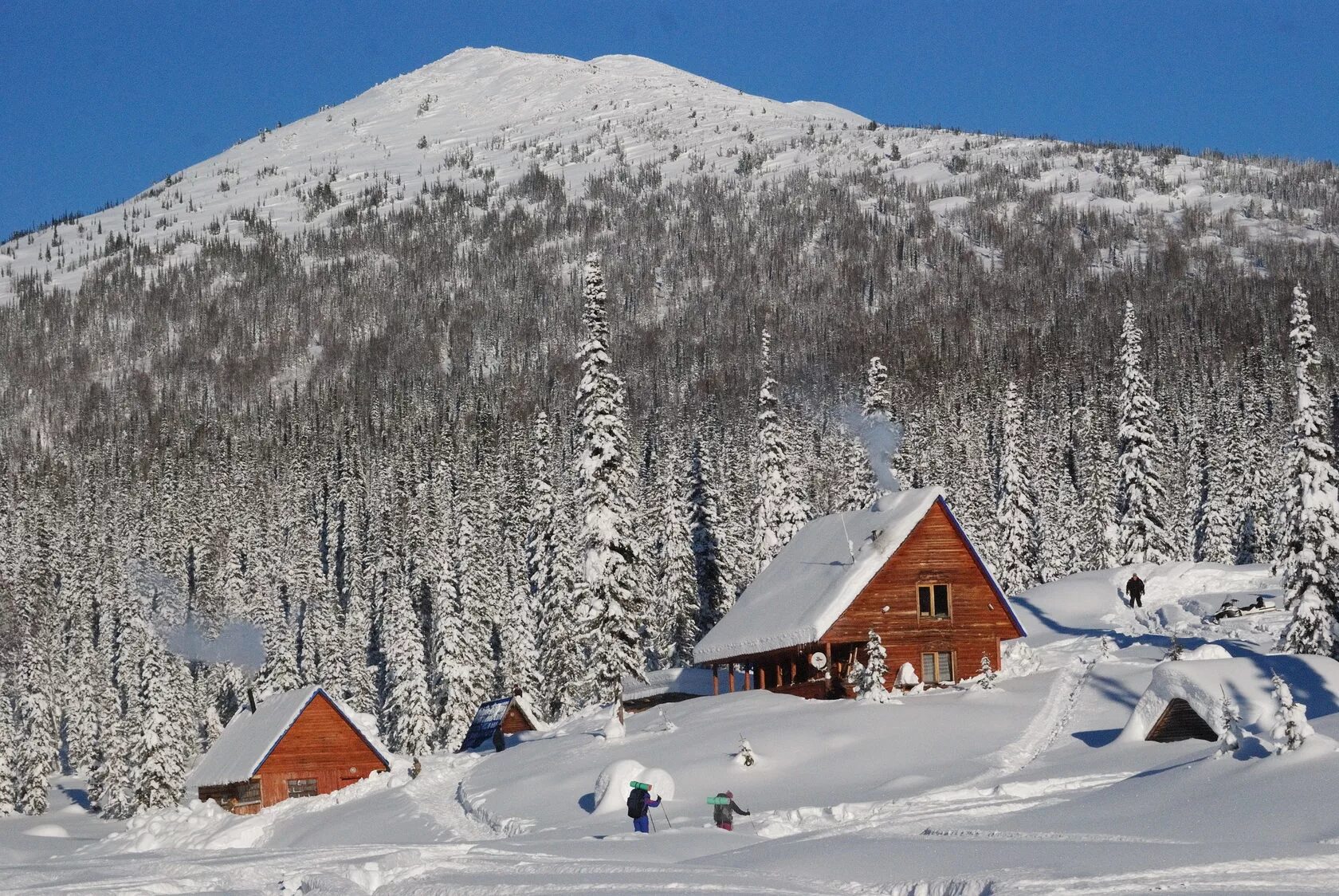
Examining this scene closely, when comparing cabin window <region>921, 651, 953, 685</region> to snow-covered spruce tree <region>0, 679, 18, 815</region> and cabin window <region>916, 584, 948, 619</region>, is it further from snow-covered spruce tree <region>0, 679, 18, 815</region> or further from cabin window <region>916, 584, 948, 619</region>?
snow-covered spruce tree <region>0, 679, 18, 815</region>

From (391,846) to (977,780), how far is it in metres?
12.4

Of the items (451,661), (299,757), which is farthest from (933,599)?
(451,661)

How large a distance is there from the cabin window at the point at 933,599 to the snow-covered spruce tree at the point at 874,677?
475cm

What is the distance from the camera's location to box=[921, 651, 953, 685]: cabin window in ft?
151

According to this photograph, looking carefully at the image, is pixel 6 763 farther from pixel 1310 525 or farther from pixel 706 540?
pixel 1310 525

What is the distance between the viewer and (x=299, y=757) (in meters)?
→ 59.5

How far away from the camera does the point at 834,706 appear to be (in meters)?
40.2

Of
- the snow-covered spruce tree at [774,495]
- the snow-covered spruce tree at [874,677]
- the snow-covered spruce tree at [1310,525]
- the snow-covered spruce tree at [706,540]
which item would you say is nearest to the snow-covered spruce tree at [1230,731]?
the snow-covered spruce tree at [874,677]

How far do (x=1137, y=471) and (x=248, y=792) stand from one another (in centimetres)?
4299

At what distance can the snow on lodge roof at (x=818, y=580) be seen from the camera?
4447cm

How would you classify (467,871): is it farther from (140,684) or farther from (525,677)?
(140,684)

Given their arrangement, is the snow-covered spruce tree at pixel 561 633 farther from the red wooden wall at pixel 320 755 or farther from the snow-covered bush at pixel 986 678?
the snow-covered bush at pixel 986 678

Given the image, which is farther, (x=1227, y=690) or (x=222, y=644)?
(x=222, y=644)

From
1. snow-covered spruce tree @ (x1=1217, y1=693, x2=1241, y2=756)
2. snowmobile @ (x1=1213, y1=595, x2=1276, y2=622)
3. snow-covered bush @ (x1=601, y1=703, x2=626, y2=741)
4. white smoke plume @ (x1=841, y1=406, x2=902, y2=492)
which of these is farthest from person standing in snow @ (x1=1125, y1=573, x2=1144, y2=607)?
snow-covered spruce tree @ (x1=1217, y1=693, x2=1241, y2=756)
